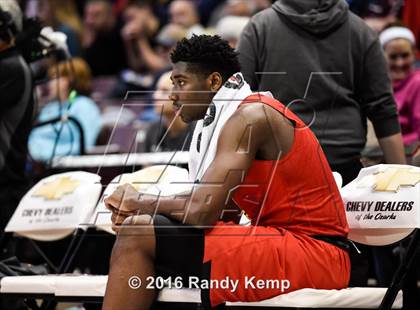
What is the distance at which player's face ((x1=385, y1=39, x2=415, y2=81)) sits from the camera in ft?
20.8

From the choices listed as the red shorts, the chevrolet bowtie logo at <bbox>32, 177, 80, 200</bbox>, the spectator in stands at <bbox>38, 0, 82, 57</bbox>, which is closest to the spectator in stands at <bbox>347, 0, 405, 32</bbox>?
the chevrolet bowtie logo at <bbox>32, 177, 80, 200</bbox>

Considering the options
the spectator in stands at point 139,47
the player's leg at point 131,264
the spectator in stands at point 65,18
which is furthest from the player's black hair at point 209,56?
the spectator in stands at point 65,18

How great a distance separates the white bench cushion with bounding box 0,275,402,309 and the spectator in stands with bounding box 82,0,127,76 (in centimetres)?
563

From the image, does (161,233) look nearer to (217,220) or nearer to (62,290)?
(217,220)

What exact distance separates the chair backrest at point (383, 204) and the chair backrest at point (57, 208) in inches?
53.5

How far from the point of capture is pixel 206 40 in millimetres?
4305

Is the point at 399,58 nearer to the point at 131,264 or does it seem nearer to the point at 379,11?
the point at 379,11

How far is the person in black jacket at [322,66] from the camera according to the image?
5125 millimetres

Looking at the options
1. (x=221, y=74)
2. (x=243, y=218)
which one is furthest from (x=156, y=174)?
(x=221, y=74)

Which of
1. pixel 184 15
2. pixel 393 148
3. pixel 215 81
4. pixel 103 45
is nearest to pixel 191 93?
pixel 215 81

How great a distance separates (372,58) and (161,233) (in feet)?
5.62

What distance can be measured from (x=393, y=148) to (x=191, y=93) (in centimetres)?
139

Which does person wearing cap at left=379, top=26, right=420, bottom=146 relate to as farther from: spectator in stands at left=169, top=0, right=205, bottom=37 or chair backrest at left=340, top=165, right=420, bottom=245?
spectator in stands at left=169, top=0, right=205, bottom=37

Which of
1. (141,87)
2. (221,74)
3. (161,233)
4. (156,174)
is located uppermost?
(221,74)
